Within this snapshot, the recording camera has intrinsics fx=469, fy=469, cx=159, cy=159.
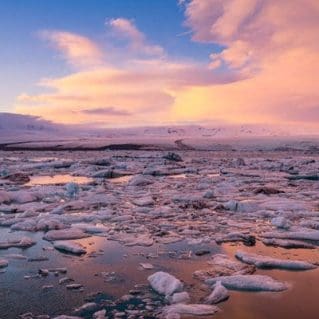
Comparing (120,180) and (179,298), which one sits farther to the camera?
(120,180)

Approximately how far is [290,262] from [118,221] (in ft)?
8.79

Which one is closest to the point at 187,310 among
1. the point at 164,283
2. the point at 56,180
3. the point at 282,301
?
the point at 164,283

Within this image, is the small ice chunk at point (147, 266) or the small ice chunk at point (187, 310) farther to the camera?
the small ice chunk at point (147, 266)

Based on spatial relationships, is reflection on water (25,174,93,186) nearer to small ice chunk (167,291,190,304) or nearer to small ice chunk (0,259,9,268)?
small ice chunk (0,259,9,268)

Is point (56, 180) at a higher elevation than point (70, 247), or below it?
below

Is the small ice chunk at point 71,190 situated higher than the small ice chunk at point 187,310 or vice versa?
the small ice chunk at point 71,190

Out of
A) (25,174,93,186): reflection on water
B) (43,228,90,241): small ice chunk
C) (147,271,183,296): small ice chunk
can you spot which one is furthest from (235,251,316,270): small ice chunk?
(25,174,93,186): reflection on water

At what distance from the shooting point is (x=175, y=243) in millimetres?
4926

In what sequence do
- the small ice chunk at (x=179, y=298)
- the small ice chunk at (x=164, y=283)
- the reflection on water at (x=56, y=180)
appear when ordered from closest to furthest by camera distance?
1. the small ice chunk at (x=179, y=298)
2. the small ice chunk at (x=164, y=283)
3. the reflection on water at (x=56, y=180)

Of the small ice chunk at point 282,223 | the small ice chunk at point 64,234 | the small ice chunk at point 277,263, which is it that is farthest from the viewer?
the small ice chunk at point 282,223

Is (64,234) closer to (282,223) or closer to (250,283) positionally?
(250,283)

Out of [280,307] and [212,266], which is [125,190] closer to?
[212,266]

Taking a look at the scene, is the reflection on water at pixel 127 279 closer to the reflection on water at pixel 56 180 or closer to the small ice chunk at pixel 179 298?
the small ice chunk at pixel 179 298

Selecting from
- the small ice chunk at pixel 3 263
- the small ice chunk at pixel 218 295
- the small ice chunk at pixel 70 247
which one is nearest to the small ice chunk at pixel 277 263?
the small ice chunk at pixel 218 295
